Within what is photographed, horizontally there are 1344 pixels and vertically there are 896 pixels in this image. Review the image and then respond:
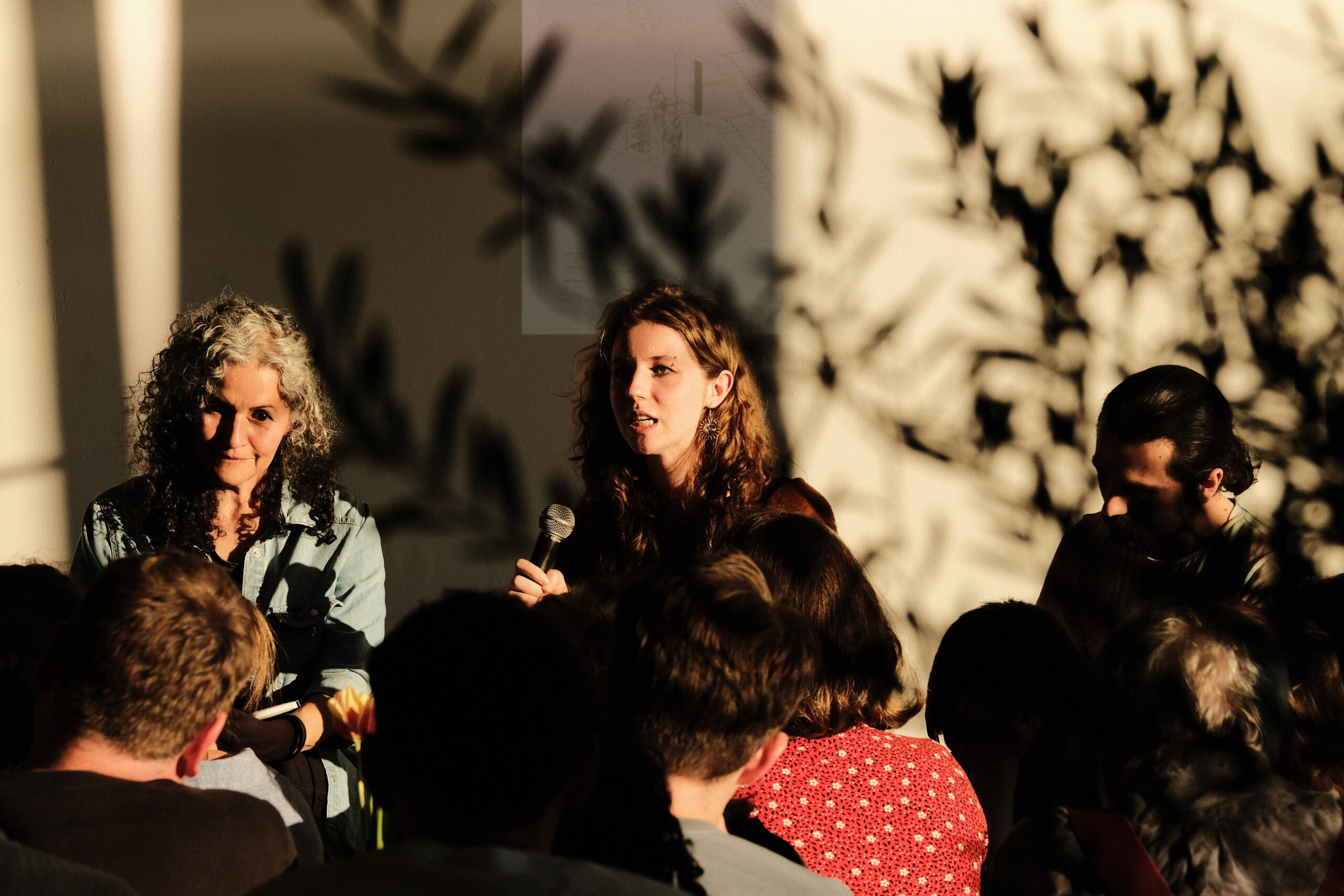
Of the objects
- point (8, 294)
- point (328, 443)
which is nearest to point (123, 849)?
point (328, 443)

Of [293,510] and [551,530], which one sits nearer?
[551,530]

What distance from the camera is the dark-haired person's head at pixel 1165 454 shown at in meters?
2.70

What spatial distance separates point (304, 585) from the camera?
110 inches

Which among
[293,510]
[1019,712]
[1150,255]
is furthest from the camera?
[1150,255]

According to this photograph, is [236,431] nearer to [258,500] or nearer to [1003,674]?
[258,500]

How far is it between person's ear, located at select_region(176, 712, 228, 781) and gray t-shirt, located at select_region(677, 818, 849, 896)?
2.16 ft

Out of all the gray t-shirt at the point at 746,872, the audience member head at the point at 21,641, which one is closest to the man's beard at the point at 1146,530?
the gray t-shirt at the point at 746,872

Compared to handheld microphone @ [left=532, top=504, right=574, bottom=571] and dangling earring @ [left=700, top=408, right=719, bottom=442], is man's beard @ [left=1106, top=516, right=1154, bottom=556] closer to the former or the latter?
dangling earring @ [left=700, top=408, right=719, bottom=442]

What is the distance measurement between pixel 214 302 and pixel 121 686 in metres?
1.58

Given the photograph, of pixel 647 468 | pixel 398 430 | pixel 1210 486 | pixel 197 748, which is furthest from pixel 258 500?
→ pixel 1210 486

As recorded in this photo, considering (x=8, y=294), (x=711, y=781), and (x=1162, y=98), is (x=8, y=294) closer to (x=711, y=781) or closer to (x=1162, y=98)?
(x=711, y=781)

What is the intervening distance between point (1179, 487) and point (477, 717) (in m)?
2.01

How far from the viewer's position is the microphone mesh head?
104 inches

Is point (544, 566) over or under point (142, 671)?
under
